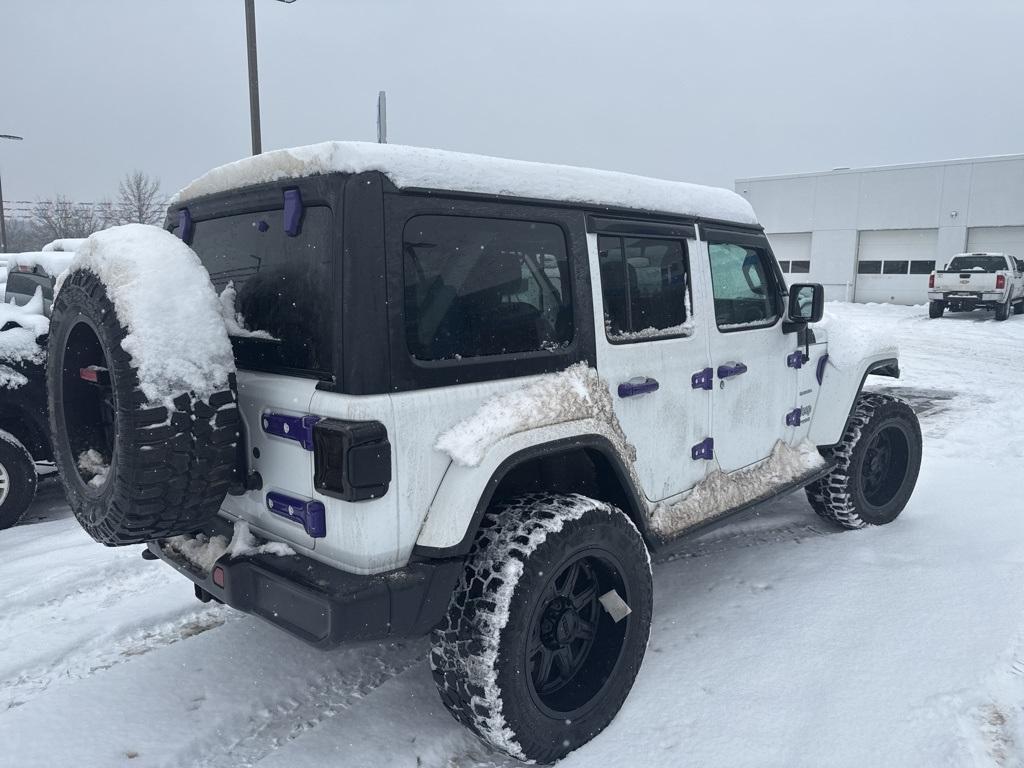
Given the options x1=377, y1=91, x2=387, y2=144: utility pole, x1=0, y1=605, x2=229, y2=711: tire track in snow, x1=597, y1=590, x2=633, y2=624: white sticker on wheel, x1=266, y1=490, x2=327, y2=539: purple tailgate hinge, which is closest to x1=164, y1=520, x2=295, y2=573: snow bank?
x1=266, y1=490, x2=327, y2=539: purple tailgate hinge

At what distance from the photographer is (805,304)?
4.04 m

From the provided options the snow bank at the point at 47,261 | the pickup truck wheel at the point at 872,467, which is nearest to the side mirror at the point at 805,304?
the pickup truck wheel at the point at 872,467

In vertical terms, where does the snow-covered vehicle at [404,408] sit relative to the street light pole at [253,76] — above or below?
below

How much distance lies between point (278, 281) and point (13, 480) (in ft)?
12.6

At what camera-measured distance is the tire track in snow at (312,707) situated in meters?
2.65

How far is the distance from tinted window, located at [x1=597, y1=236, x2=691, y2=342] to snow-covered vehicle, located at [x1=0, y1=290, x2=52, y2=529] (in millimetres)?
4390

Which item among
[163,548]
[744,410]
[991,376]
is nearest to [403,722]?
[163,548]

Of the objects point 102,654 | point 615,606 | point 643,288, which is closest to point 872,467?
point 643,288

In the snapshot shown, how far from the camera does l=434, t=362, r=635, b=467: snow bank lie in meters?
2.38

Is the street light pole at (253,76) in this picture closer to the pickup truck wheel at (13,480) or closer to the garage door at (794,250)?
the pickup truck wheel at (13,480)

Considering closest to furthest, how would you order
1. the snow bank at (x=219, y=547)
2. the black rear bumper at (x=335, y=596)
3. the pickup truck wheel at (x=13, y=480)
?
1. the black rear bumper at (x=335, y=596)
2. the snow bank at (x=219, y=547)
3. the pickup truck wheel at (x=13, y=480)

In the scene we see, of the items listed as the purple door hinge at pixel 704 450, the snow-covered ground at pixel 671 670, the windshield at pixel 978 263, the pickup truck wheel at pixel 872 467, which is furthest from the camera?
the windshield at pixel 978 263

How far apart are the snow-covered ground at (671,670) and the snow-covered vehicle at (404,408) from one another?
0.39 m

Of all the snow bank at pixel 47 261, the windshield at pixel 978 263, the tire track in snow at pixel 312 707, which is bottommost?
the tire track in snow at pixel 312 707
